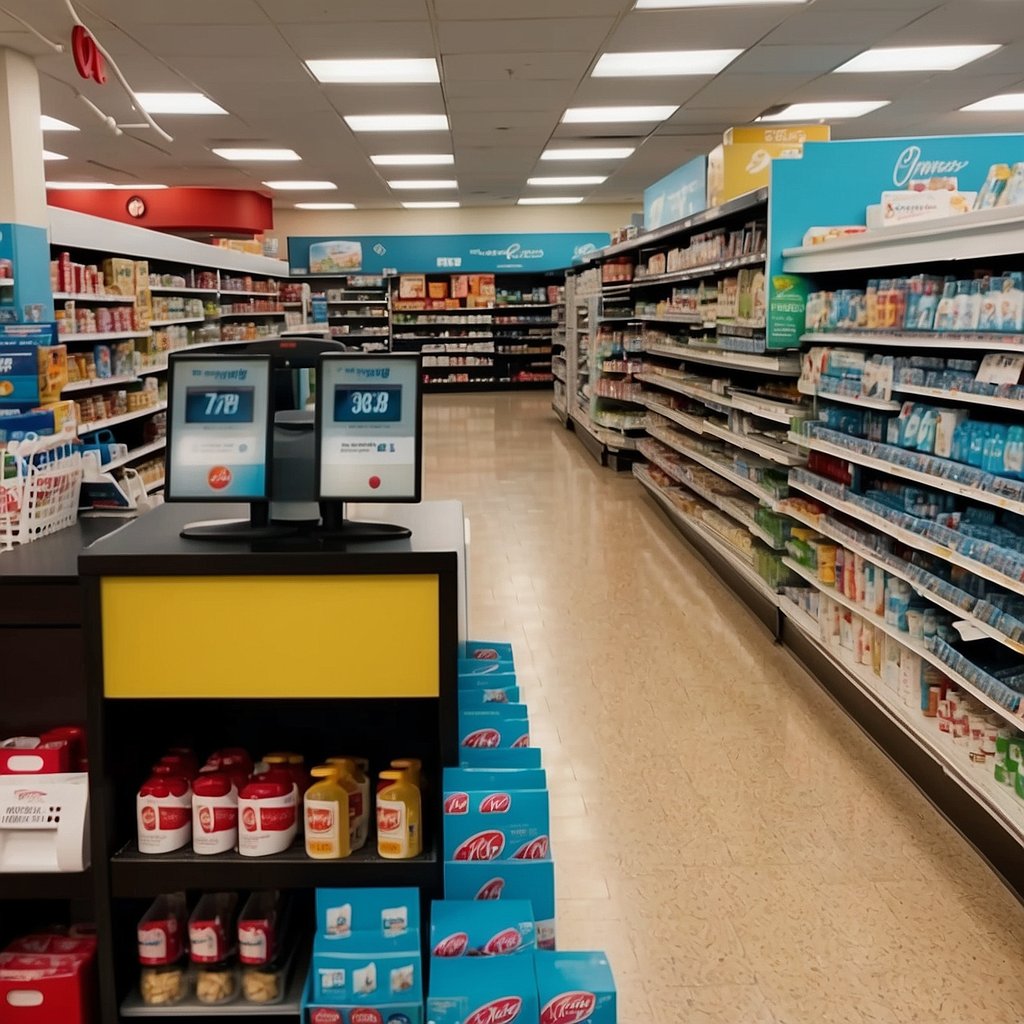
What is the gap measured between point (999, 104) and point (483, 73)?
5.71 m

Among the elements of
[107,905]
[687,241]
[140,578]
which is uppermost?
[687,241]

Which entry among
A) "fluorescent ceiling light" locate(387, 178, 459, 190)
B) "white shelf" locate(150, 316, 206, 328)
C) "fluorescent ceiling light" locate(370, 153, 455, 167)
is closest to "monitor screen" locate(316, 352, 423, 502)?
"white shelf" locate(150, 316, 206, 328)

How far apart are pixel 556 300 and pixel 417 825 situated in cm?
2118

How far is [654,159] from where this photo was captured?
48.1ft

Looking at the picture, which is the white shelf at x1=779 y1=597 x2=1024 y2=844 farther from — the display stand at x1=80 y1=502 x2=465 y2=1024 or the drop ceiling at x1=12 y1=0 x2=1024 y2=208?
the drop ceiling at x1=12 y1=0 x2=1024 y2=208

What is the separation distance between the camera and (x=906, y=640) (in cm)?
420

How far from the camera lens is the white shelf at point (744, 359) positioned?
226 inches

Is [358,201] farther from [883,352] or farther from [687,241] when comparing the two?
[883,352]

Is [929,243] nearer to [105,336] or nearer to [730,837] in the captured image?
[730,837]

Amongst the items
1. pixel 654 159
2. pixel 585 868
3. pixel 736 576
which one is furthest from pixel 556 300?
pixel 585 868

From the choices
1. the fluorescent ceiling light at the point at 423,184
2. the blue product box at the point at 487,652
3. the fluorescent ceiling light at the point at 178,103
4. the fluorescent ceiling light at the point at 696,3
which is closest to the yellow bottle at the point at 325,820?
the blue product box at the point at 487,652

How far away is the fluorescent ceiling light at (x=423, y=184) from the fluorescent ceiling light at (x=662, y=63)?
26.3 feet

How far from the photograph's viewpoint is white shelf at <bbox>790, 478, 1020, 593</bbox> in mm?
3414

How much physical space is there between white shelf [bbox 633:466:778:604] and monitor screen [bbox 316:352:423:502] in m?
3.78
